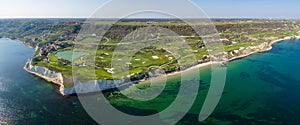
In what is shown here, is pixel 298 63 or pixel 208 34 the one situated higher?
pixel 208 34

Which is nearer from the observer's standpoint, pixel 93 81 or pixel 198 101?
pixel 198 101

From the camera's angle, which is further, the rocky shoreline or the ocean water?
the rocky shoreline

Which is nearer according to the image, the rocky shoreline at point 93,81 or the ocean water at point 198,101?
the ocean water at point 198,101

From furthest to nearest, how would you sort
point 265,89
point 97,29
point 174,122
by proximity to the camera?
1. point 97,29
2. point 265,89
3. point 174,122

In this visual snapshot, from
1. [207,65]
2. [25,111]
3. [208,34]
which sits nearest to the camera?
[25,111]

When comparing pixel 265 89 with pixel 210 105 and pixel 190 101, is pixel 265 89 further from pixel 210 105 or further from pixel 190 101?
pixel 190 101

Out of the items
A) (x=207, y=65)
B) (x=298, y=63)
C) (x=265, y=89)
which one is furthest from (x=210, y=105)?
(x=298, y=63)

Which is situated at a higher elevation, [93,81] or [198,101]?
[93,81]

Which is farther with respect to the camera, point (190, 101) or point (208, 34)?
point (208, 34)
